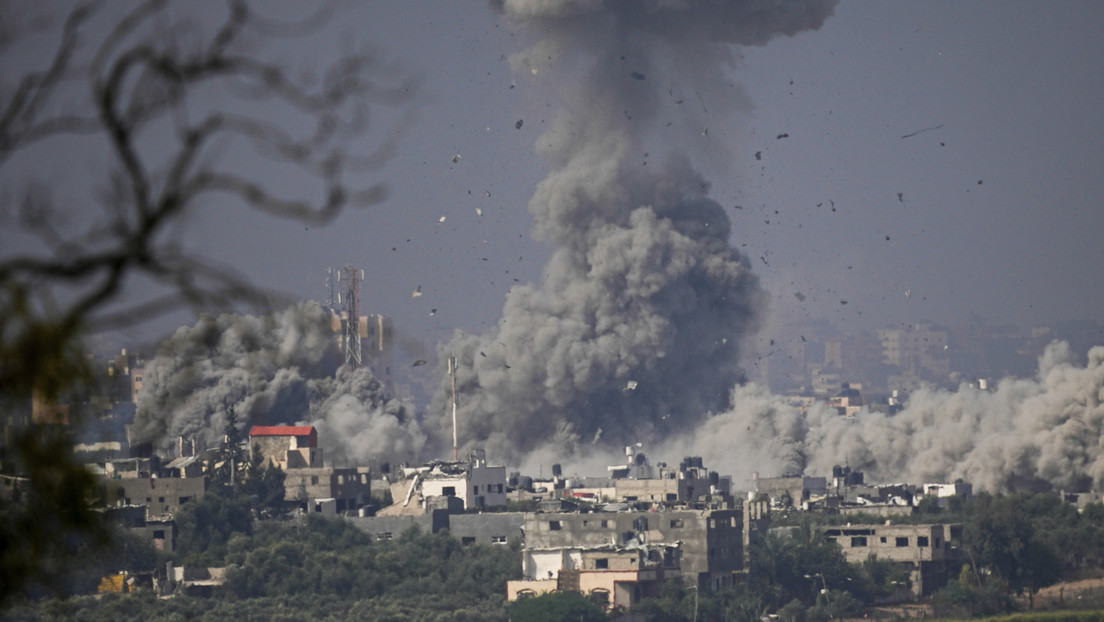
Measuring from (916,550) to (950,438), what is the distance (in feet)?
70.9

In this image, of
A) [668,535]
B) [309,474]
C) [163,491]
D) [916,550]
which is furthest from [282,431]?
[916,550]

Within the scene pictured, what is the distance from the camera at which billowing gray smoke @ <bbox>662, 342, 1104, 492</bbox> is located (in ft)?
250

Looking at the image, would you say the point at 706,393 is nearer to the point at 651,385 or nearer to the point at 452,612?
the point at 651,385

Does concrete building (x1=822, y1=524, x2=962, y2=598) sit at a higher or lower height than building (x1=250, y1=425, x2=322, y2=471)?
lower

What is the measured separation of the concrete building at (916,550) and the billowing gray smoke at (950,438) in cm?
1581

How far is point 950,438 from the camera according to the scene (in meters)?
81.4

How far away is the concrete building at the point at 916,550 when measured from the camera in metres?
60.2

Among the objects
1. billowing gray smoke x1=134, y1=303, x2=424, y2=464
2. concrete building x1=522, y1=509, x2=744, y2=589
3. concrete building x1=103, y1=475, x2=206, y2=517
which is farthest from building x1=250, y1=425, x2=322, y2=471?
concrete building x1=522, y1=509, x2=744, y2=589

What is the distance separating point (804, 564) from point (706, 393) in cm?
2976

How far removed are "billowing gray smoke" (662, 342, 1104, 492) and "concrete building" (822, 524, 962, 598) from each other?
622 inches

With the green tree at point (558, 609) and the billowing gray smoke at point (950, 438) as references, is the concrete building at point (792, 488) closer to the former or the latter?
the billowing gray smoke at point (950, 438)

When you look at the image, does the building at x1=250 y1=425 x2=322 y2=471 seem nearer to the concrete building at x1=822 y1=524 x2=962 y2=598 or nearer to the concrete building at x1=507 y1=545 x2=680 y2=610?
the concrete building at x1=507 y1=545 x2=680 y2=610

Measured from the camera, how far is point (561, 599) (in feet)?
168

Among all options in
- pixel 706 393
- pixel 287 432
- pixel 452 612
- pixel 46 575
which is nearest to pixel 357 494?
pixel 287 432
